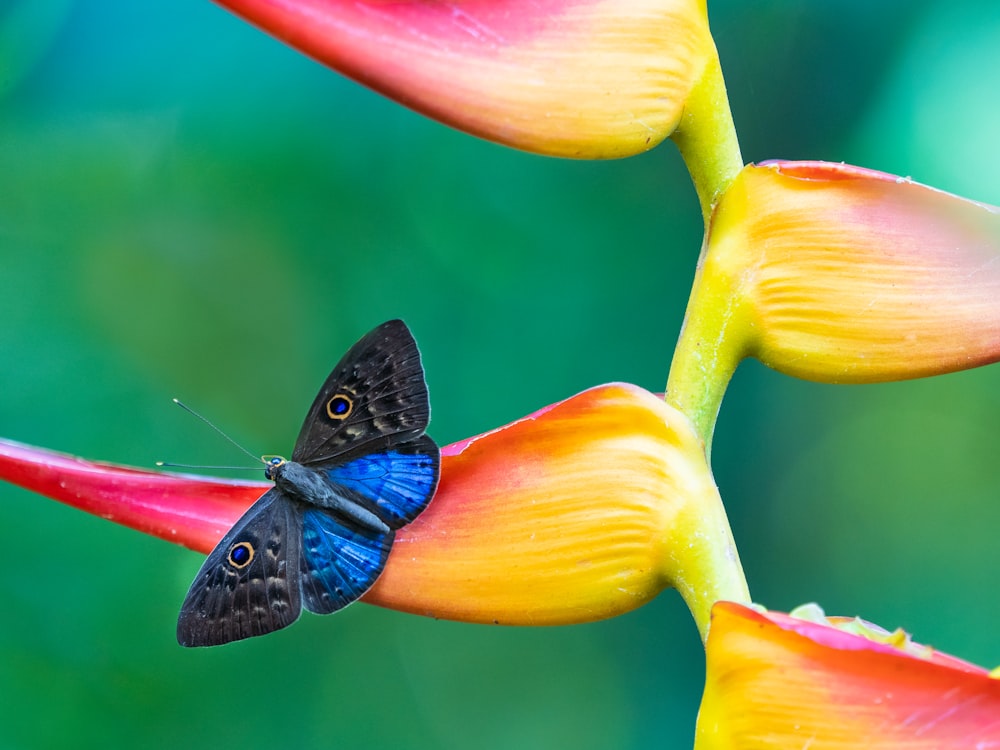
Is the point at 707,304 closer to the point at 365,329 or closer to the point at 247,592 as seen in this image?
the point at 247,592

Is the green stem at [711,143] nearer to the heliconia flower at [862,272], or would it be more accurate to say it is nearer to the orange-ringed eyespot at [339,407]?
the heliconia flower at [862,272]

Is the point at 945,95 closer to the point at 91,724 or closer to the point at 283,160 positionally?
the point at 283,160

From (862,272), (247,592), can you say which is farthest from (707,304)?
(247,592)

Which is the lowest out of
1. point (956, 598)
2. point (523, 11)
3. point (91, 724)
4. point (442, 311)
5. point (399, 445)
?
point (91, 724)

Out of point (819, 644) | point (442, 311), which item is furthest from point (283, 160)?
point (819, 644)

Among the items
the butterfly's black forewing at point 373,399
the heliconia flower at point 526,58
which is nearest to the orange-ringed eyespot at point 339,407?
the butterfly's black forewing at point 373,399

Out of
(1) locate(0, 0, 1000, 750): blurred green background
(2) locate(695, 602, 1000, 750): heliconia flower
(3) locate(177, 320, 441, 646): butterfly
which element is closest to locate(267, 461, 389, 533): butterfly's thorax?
(3) locate(177, 320, 441, 646): butterfly

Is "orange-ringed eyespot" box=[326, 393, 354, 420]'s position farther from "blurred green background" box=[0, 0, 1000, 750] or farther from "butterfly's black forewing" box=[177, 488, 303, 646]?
"blurred green background" box=[0, 0, 1000, 750]
